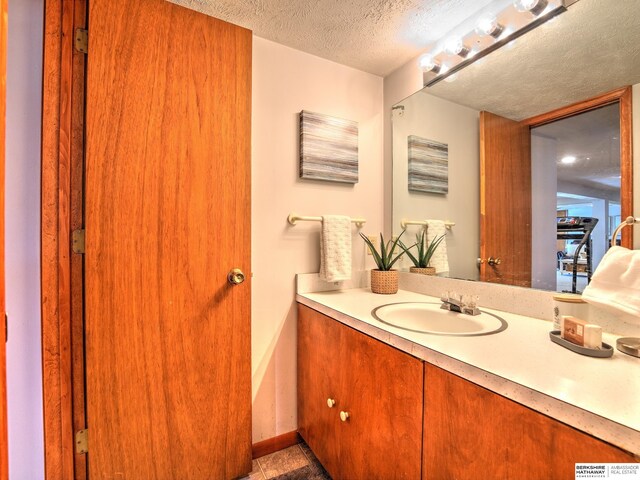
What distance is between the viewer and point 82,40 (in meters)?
1.04

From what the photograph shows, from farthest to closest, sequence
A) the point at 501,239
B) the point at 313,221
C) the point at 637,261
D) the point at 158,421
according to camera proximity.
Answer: the point at 313,221 → the point at 501,239 → the point at 158,421 → the point at 637,261

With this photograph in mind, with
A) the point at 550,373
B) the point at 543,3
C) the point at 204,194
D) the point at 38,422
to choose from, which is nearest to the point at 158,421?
the point at 38,422

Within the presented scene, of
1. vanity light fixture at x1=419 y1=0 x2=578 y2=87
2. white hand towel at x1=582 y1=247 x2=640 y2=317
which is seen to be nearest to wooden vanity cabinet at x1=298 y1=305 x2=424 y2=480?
white hand towel at x1=582 y1=247 x2=640 y2=317

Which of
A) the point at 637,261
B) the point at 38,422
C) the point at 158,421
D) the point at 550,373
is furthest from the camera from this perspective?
the point at 158,421

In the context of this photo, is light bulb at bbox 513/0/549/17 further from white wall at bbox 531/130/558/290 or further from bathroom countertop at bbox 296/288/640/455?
bathroom countertop at bbox 296/288/640/455

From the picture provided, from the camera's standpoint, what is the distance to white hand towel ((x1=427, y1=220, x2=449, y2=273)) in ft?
4.83

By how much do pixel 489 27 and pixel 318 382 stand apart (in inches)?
67.2

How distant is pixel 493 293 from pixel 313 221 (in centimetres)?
92

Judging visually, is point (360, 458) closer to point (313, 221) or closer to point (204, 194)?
point (313, 221)

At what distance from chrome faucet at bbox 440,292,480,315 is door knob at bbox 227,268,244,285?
0.89 meters

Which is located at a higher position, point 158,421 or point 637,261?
point 637,261

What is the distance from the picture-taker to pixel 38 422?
3.34ft

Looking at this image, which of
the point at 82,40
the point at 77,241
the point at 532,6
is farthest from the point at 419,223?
the point at 82,40

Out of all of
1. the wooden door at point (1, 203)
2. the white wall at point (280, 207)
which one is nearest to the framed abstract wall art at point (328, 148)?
Result: the white wall at point (280, 207)
